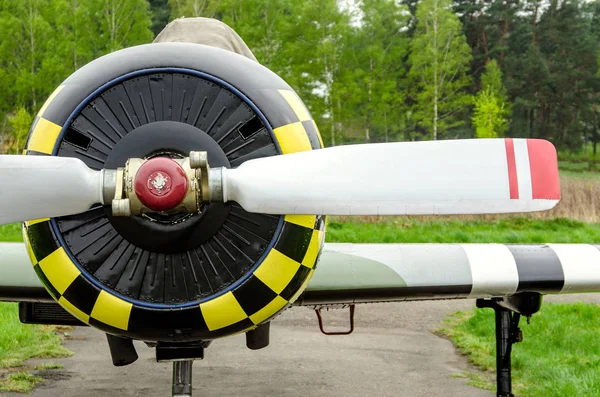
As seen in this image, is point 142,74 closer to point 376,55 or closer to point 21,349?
point 21,349

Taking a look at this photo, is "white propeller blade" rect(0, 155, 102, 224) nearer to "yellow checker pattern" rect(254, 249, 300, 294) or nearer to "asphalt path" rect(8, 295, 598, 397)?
"yellow checker pattern" rect(254, 249, 300, 294)

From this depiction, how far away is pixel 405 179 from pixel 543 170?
1.34ft

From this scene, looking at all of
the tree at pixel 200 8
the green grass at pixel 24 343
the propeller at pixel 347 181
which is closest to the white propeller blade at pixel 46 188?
the propeller at pixel 347 181

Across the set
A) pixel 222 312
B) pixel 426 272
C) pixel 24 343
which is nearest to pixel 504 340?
pixel 426 272

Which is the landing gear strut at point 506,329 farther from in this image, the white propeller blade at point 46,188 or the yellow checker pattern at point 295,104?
the white propeller blade at point 46,188

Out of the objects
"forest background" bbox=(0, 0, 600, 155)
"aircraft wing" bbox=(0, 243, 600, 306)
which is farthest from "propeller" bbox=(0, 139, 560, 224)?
"forest background" bbox=(0, 0, 600, 155)

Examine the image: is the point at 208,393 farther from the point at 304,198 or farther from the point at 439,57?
the point at 439,57

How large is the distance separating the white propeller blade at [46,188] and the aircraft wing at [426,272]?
4.80 ft

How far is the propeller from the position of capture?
216 cm

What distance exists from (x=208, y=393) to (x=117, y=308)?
2801mm

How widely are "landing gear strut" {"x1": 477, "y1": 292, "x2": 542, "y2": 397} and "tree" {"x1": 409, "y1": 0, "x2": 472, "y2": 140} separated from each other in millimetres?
32590

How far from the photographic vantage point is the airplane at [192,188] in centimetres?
228

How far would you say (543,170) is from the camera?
2.12 meters

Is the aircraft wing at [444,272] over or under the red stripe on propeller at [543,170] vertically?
Answer: under
